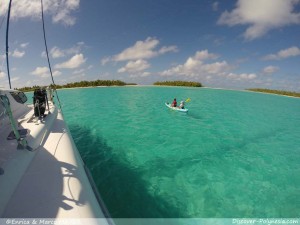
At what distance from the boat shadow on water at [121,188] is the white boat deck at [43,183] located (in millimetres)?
2470

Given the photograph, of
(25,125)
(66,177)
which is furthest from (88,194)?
(25,125)

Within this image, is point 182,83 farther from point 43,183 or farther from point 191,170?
point 43,183

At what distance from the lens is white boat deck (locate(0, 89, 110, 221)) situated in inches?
128

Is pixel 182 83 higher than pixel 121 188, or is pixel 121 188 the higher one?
pixel 182 83

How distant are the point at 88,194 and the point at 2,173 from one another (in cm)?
183

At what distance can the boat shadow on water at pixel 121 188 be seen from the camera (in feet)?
20.4

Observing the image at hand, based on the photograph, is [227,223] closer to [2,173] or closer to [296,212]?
[296,212]

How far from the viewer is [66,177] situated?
4176 mm

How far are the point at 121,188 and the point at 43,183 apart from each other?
12.7 ft

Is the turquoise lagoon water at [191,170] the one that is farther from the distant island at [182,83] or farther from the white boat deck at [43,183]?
the distant island at [182,83]

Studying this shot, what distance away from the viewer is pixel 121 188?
7.31 m

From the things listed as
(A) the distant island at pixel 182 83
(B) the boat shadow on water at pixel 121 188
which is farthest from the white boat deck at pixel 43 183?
(A) the distant island at pixel 182 83

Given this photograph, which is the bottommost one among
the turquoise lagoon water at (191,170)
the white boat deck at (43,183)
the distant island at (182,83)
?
the turquoise lagoon water at (191,170)

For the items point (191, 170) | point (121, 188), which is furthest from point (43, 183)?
point (191, 170)
